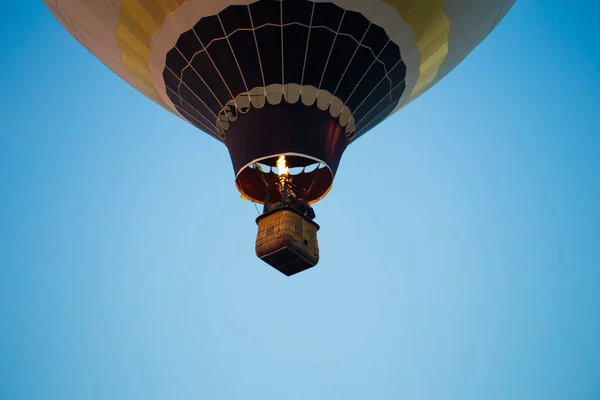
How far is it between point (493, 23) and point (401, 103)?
4.47ft

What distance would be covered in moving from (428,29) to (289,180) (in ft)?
6.82

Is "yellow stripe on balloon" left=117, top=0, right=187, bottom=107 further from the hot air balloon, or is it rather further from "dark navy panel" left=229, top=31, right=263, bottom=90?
"dark navy panel" left=229, top=31, right=263, bottom=90

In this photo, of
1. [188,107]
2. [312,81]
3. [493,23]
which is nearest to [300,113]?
[312,81]

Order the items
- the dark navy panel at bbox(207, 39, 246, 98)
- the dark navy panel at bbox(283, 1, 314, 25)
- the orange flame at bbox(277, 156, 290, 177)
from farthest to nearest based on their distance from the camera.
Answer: the orange flame at bbox(277, 156, 290, 177), the dark navy panel at bbox(207, 39, 246, 98), the dark navy panel at bbox(283, 1, 314, 25)

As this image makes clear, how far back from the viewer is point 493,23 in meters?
6.73

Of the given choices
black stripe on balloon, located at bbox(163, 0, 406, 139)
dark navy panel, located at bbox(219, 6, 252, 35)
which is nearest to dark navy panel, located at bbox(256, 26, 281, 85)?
black stripe on balloon, located at bbox(163, 0, 406, 139)

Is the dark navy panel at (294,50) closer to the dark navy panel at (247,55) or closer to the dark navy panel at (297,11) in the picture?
the dark navy panel at (297,11)

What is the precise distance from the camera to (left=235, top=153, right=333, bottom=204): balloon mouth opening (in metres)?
6.27

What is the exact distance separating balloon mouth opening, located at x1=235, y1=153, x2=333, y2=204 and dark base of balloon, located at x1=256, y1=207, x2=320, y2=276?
0.58 metres

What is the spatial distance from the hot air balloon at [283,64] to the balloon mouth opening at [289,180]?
1cm

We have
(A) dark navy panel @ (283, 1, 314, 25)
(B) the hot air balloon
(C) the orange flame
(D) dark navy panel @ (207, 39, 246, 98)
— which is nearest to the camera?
(A) dark navy panel @ (283, 1, 314, 25)

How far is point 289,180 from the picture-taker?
6172 mm

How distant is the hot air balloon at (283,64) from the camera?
5.48 metres

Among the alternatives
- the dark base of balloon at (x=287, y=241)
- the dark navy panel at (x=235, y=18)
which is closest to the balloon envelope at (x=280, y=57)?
the dark navy panel at (x=235, y=18)
